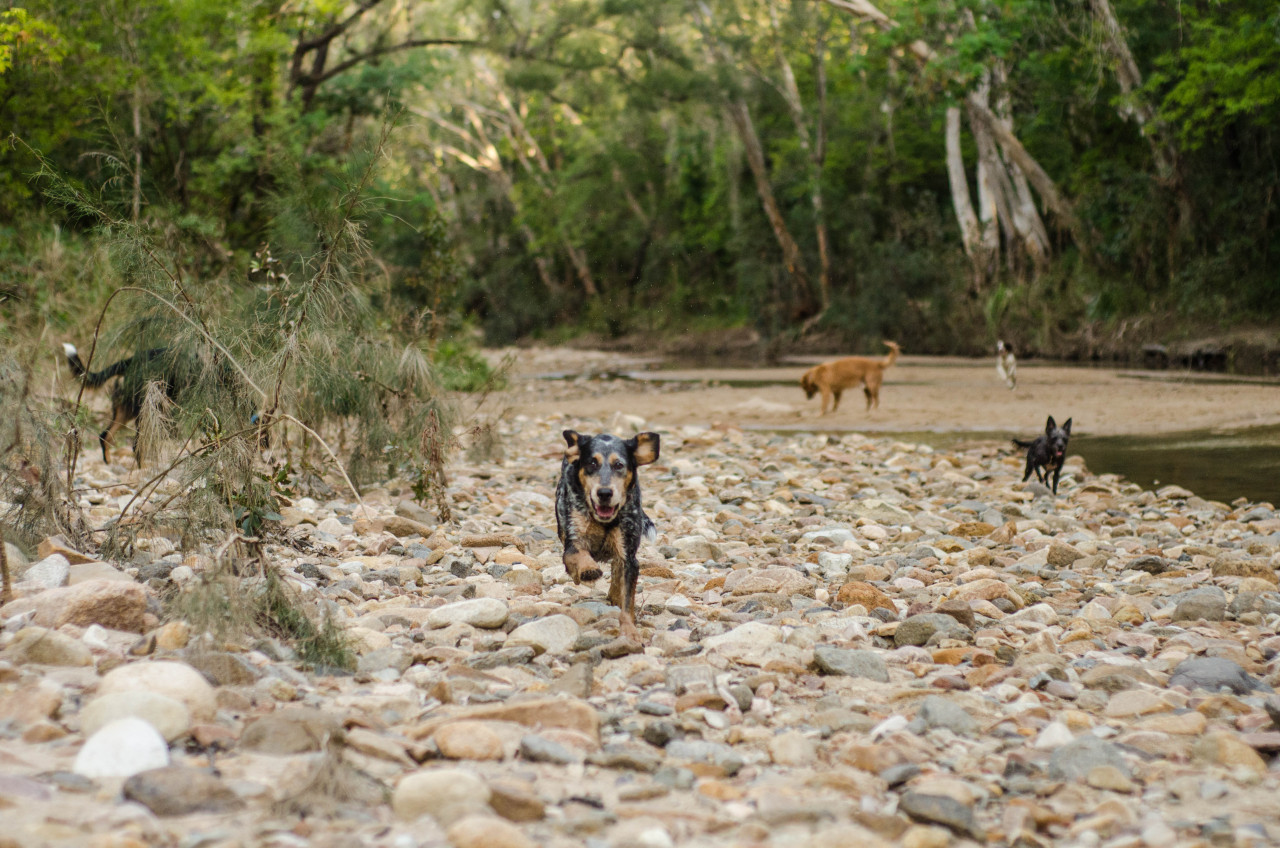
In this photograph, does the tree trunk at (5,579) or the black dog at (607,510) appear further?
the black dog at (607,510)

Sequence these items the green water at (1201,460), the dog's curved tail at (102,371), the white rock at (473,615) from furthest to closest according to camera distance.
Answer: the green water at (1201,460), the dog's curved tail at (102,371), the white rock at (473,615)

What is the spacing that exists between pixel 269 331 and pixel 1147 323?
21.9 m

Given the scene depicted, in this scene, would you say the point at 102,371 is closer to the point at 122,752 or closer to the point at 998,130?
the point at 122,752

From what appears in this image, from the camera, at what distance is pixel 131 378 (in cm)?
758

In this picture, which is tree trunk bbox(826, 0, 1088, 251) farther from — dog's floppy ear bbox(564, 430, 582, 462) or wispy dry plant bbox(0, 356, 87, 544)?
wispy dry plant bbox(0, 356, 87, 544)

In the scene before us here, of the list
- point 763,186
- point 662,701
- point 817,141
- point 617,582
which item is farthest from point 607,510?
point 817,141

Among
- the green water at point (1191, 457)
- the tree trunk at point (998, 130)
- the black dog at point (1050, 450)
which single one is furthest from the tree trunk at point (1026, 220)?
the black dog at point (1050, 450)

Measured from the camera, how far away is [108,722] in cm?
307

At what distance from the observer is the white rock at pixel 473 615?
4645 mm

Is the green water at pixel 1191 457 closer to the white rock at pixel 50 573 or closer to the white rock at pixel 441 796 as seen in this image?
the white rock at pixel 441 796

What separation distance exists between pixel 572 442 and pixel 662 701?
165cm

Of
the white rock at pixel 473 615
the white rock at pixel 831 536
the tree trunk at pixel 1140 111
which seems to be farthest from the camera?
the tree trunk at pixel 1140 111

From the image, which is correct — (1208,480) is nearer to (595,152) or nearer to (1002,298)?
(1002,298)

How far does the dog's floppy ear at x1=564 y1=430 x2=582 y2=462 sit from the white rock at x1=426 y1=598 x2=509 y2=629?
0.87 meters
